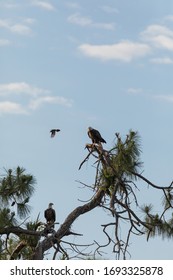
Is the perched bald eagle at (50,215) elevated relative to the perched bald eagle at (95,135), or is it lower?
lower

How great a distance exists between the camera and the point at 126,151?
5770 mm

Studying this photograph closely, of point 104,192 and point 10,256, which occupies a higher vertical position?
point 104,192

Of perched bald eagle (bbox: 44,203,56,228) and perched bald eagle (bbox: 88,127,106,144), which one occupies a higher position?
perched bald eagle (bbox: 88,127,106,144)

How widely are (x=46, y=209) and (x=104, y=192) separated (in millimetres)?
920

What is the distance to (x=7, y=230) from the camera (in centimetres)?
589

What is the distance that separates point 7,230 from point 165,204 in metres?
1.44

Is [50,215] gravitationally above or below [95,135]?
below
